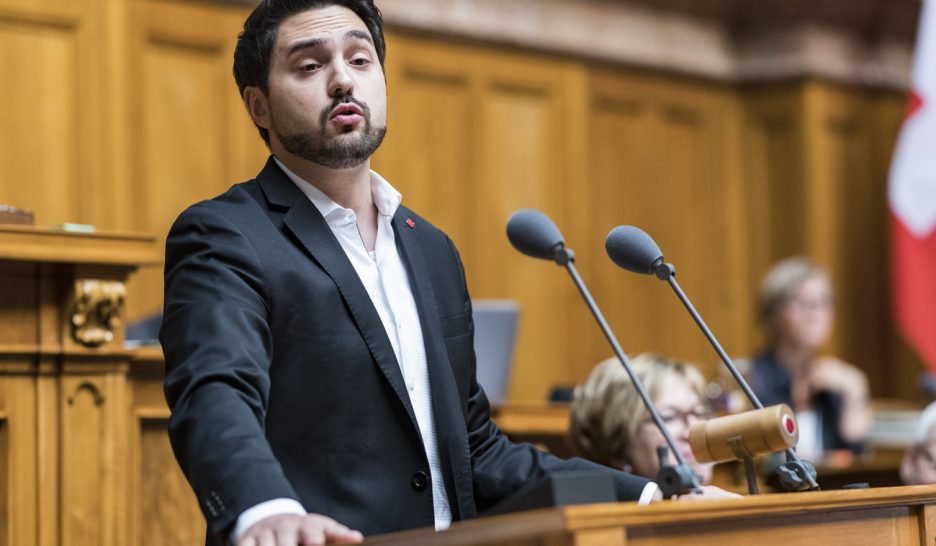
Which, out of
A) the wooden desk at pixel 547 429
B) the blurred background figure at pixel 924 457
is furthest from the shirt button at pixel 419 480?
the wooden desk at pixel 547 429

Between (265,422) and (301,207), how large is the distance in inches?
14.8

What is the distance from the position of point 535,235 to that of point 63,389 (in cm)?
126

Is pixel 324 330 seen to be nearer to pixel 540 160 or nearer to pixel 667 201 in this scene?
pixel 540 160

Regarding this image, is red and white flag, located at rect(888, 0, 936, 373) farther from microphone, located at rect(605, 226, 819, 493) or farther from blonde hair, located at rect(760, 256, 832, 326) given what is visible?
microphone, located at rect(605, 226, 819, 493)

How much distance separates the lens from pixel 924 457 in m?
4.12

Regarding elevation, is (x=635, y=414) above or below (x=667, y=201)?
below

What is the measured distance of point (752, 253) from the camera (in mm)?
8180

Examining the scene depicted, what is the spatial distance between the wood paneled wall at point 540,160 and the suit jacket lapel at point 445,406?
3.39m

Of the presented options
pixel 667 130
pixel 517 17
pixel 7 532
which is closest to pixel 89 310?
pixel 7 532

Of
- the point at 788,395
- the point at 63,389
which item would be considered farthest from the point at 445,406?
the point at 788,395

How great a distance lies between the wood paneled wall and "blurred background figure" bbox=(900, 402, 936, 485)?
2.98m

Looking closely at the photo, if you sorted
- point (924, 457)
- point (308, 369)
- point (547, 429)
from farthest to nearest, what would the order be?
point (547, 429), point (924, 457), point (308, 369)

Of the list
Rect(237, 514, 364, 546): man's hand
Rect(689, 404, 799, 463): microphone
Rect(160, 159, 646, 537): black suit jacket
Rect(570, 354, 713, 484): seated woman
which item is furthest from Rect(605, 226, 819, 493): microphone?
Rect(570, 354, 713, 484): seated woman

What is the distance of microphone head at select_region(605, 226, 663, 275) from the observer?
7.97 ft
